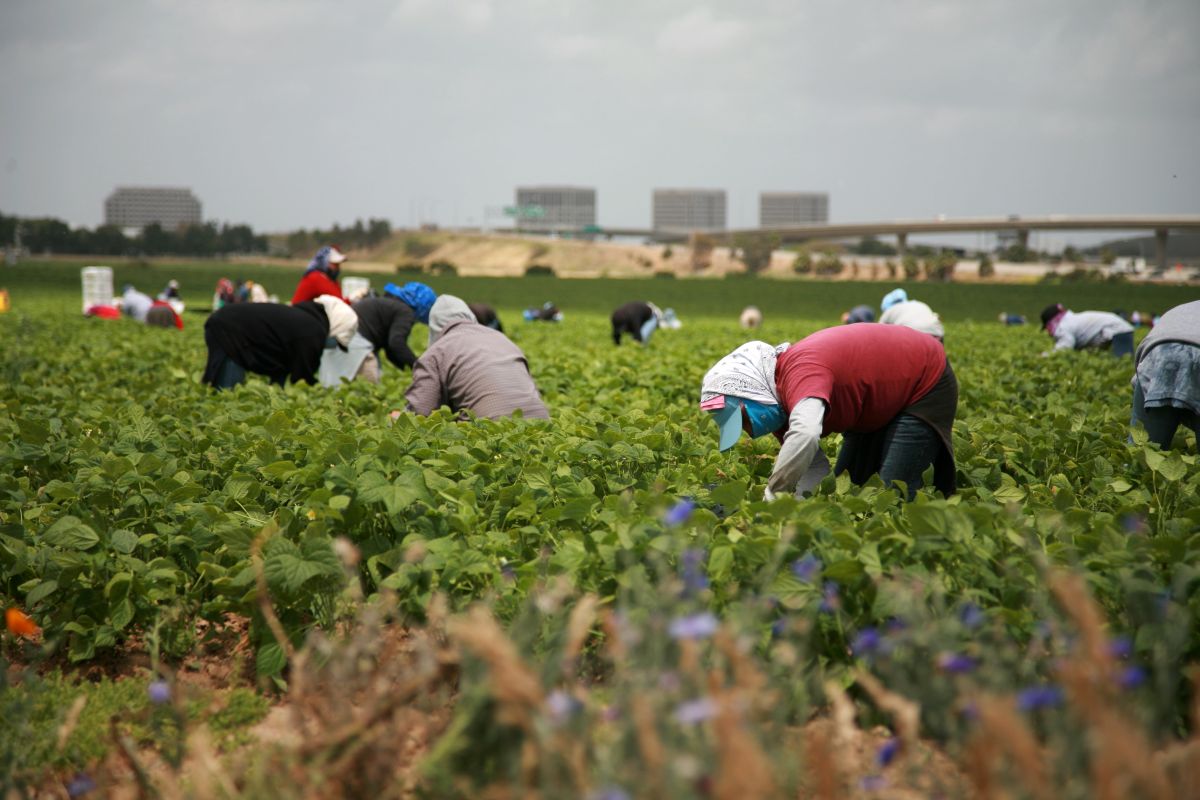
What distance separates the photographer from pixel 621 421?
539 cm

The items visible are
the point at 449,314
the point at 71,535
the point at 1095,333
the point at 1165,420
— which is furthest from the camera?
the point at 1095,333

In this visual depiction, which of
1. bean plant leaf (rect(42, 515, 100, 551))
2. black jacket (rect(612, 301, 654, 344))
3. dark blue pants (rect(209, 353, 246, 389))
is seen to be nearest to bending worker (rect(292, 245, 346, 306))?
dark blue pants (rect(209, 353, 246, 389))

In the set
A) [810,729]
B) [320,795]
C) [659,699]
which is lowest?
[810,729]

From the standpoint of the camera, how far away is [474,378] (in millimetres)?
5395

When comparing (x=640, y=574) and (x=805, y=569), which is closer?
(x=640, y=574)

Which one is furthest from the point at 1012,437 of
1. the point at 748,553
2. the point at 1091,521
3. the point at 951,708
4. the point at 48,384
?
the point at 48,384

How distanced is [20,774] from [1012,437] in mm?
4423

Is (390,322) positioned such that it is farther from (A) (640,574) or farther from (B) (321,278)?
(A) (640,574)

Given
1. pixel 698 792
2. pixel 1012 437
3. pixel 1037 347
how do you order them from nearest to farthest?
pixel 698 792
pixel 1012 437
pixel 1037 347

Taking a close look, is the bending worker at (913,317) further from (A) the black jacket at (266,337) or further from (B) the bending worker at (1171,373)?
(A) the black jacket at (266,337)

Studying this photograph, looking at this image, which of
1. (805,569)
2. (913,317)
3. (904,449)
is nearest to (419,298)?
(904,449)

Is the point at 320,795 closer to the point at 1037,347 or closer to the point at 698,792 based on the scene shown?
the point at 698,792

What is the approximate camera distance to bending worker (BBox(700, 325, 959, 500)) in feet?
11.1

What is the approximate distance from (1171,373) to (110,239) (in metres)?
113
